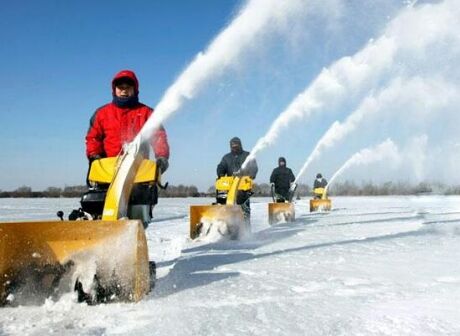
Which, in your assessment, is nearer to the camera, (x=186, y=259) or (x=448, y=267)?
(x=448, y=267)

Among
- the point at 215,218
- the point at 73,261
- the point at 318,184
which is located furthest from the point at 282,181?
the point at 73,261

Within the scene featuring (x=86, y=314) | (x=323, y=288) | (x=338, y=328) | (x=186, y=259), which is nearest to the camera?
(x=338, y=328)

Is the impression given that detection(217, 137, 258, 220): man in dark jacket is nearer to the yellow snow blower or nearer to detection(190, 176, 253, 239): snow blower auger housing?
detection(190, 176, 253, 239): snow blower auger housing

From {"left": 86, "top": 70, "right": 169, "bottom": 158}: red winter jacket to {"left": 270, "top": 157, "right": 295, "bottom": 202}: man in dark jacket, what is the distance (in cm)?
1017

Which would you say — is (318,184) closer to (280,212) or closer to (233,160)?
(280,212)

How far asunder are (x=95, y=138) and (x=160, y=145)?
661mm

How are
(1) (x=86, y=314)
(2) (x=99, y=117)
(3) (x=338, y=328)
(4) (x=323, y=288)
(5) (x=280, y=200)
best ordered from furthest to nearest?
(5) (x=280, y=200) < (2) (x=99, y=117) < (4) (x=323, y=288) < (1) (x=86, y=314) < (3) (x=338, y=328)

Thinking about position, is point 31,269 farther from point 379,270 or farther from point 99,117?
point 379,270

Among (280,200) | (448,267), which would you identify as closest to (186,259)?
(448,267)

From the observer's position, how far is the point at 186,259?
5461 mm

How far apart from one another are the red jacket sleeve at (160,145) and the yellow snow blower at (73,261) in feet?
4.54

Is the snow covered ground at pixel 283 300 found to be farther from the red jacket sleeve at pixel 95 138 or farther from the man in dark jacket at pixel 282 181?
the man in dark jacket at pixel 282 181

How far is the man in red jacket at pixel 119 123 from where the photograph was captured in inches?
184

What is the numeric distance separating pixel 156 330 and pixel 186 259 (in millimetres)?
2859
